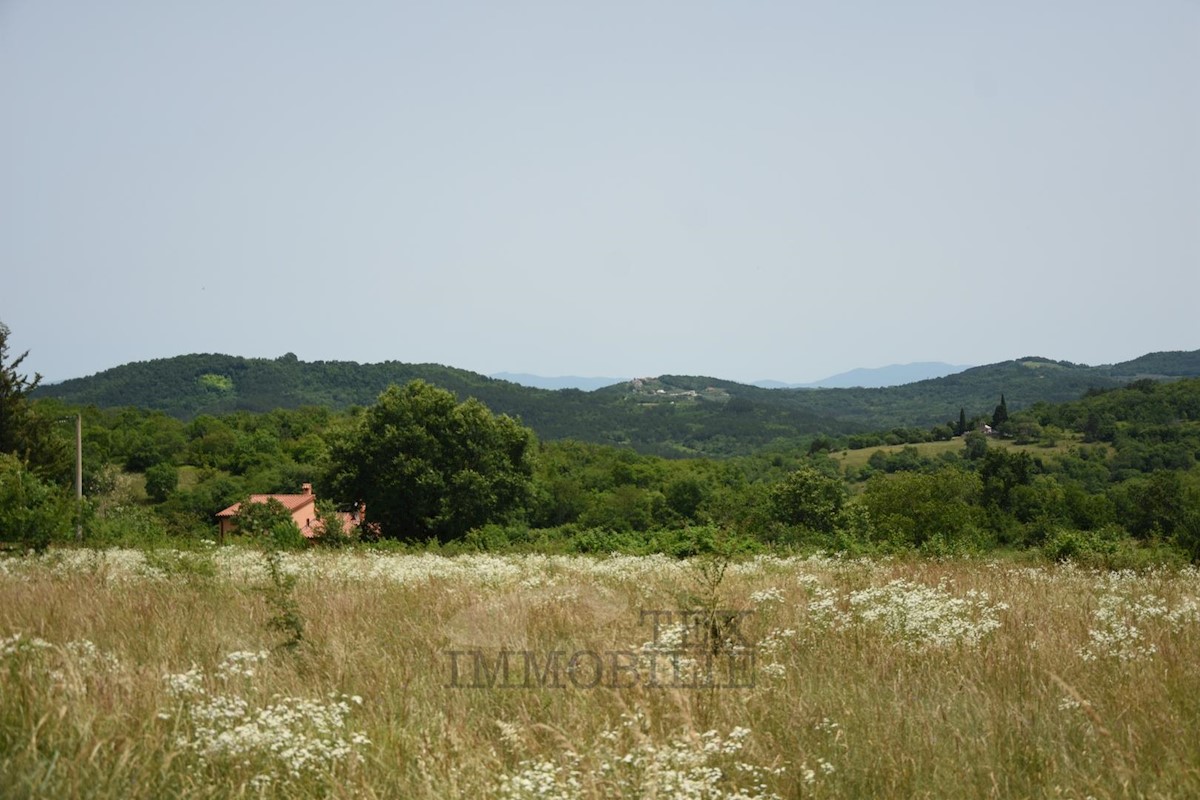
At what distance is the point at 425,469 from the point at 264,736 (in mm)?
45897

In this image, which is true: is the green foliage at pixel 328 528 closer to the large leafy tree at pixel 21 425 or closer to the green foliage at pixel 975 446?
the large leafy tree at pixel 21 425

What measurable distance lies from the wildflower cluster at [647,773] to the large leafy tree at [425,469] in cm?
4548

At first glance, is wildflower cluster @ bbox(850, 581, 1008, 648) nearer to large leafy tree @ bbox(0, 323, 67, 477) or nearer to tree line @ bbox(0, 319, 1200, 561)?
tree line @ bbox(0, 319, 1200, 561)

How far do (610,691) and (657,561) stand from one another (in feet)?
34.0

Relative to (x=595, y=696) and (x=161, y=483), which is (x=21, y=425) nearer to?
(x=161, y=483)

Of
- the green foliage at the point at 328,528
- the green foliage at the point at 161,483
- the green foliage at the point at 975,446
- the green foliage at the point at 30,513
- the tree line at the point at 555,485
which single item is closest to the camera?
the green foliage at the point at 30,513

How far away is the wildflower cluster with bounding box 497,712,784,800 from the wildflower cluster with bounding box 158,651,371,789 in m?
0.81

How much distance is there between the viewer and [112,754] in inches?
136

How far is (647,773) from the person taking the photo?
330cm

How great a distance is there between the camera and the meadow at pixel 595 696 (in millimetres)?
3537

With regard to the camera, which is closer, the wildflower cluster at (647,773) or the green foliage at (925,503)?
the wildflower cluster at (647,773)

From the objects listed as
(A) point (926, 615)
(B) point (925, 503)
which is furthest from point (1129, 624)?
(B) point (925, 503)

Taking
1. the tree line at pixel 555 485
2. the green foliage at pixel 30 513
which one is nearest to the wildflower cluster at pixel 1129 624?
the tree line at pixel 555 485

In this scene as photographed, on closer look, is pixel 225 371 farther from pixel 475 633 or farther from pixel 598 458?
pixel 475 633
